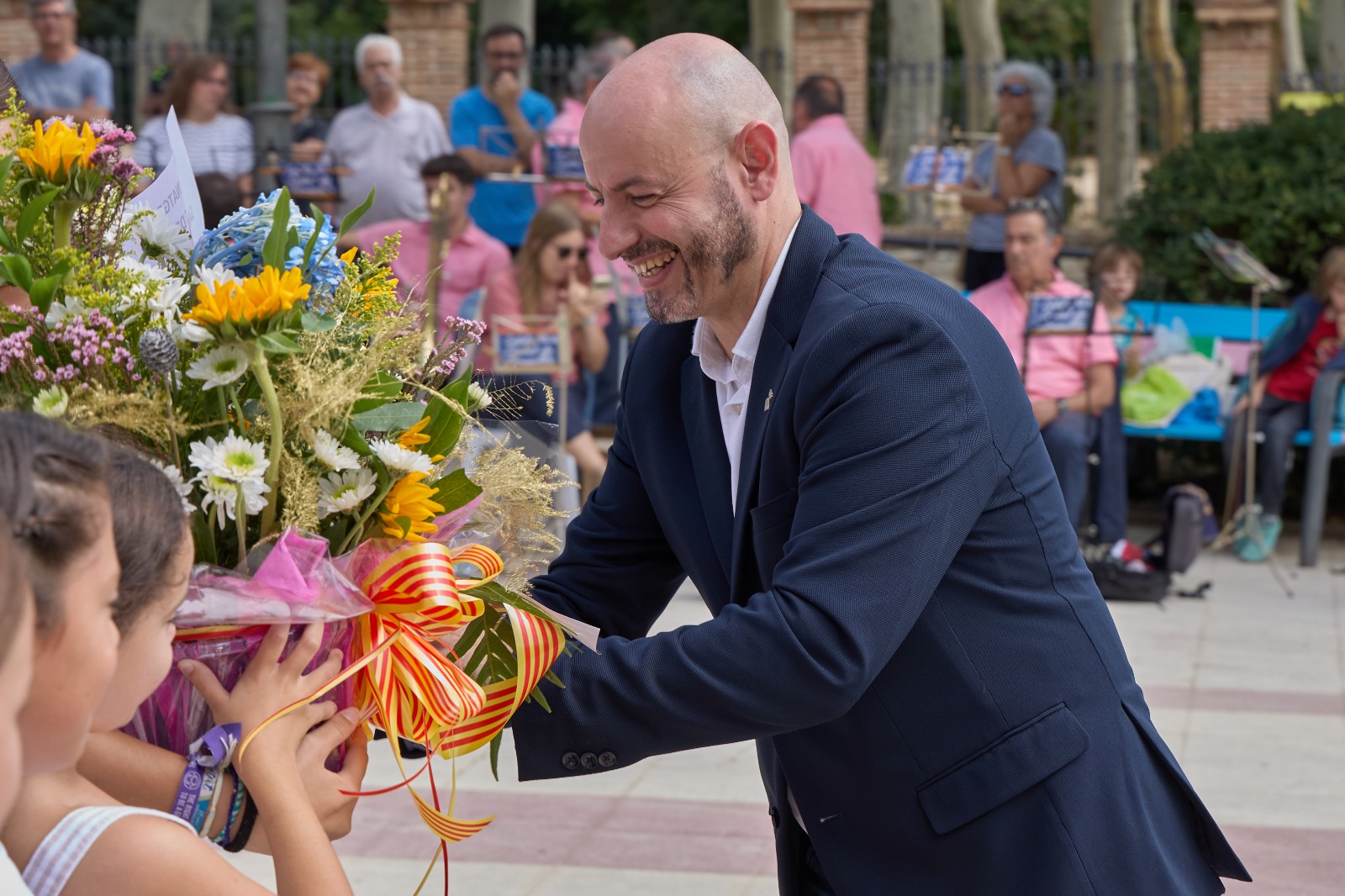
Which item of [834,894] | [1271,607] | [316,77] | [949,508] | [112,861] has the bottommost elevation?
[1271,607]

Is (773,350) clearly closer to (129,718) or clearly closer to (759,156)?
(759,156)

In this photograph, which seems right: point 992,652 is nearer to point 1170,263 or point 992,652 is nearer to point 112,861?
point 112,861

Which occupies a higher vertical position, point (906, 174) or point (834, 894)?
point (906, 174)

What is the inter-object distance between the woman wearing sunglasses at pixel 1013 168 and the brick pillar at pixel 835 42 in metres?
6.76

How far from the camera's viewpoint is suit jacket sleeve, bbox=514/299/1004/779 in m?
2.00

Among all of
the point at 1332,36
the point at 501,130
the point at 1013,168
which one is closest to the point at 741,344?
the point at 1013,168

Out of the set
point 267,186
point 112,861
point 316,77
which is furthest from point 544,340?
point 112,861

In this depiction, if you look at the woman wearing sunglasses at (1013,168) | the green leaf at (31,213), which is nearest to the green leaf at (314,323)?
the green leaf at (31,213)

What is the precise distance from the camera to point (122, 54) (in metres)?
19.0

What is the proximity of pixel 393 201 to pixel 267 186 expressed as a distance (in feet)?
4.09

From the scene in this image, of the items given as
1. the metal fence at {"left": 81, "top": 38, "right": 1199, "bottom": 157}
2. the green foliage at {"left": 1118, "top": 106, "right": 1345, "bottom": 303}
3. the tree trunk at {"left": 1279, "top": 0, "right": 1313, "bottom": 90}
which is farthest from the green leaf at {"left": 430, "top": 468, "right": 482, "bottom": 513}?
the tree trunk at {"left": 1279, "top": 0, "right": 1313, "bottom": 90}

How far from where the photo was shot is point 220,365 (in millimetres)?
1764

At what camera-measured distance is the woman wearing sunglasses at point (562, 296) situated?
317 inches

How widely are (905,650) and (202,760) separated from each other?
887mm
